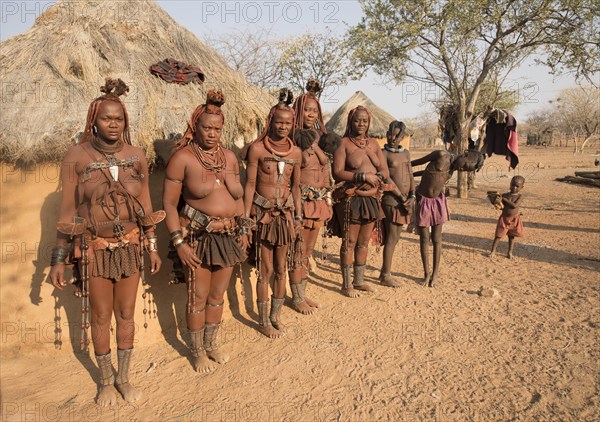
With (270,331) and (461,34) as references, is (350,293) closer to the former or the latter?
(270,331)

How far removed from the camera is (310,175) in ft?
13.1

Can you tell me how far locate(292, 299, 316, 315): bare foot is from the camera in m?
4.17

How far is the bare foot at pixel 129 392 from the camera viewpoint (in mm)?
2783

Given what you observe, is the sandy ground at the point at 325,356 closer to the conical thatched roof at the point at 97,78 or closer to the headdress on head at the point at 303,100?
the conical thatched roof at the point at 97,78

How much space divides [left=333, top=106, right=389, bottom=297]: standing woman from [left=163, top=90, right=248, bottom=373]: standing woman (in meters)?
1.53

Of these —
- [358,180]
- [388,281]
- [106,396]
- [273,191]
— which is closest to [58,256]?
[106,396]

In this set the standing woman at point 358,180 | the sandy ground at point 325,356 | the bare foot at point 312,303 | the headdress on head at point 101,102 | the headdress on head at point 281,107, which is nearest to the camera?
the headdress on head at point 101,102

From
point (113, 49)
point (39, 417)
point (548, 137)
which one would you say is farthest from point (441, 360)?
point (548, 137)

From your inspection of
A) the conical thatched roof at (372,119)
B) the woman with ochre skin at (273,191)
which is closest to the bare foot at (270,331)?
the woman with ochre skin at (273,191)

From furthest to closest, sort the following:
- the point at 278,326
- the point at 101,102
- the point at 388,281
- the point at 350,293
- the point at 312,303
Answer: the point at 388,281 < the point at 350,293 < the point at 312,303 < the point at 278,326 < the point at 101,102

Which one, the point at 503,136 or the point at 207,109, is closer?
the point at 207,109

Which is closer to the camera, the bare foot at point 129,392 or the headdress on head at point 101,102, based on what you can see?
the headdress on head at point 101,102

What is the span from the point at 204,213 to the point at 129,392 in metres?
1.38

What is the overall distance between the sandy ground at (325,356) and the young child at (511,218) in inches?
59.5
